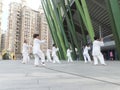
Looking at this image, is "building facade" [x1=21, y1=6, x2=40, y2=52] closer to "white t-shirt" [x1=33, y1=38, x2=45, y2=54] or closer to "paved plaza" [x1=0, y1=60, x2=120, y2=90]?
"white t-shirt" [x1=33, y1=38, x2=45, y2=54]

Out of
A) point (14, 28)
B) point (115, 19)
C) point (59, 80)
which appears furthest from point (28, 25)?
point (59, 80)

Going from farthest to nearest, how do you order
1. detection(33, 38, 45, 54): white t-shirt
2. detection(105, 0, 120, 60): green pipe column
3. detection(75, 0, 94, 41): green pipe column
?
detection(75, 0, 94, 41): green pipe column → detection(105, 0, 120, 60): green pipe column → detection(33, 38, 45, 54): white t-shirt

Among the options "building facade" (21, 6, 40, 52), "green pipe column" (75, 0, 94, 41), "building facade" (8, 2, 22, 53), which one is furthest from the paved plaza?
"building facade" (21, 6, 40, 52)

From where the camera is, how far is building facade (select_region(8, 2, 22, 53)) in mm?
111688

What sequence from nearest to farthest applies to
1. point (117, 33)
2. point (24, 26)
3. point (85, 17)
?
point (117, 33) → point (85, 17) → point (24, 26)

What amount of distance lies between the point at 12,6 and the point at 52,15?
77.9 metres

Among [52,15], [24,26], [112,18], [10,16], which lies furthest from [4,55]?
[10,16]

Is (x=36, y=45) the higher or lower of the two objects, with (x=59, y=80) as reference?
higher

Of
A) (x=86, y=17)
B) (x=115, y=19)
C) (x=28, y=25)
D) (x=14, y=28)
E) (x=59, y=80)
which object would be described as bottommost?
(x=59, y=80)

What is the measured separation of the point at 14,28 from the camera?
113 metres

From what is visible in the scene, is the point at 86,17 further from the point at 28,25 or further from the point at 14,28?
the point at 28,25

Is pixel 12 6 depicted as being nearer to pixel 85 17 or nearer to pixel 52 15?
pixel 52 15

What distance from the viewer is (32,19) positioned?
384ft

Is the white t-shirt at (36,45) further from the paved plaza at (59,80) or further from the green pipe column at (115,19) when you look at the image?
the green pipe column at (115,19)
